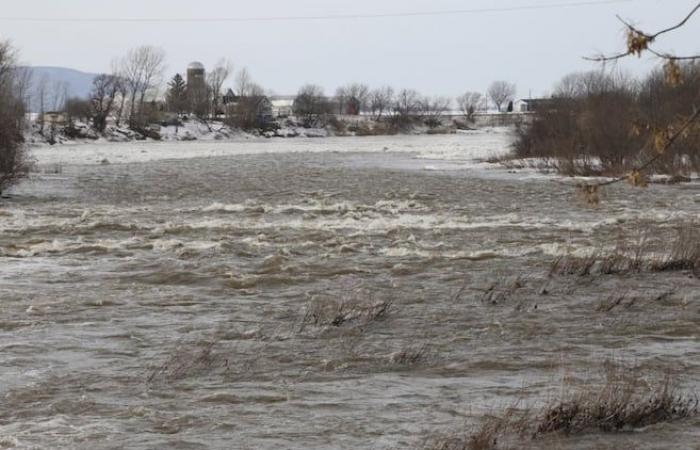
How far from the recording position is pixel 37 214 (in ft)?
75.0

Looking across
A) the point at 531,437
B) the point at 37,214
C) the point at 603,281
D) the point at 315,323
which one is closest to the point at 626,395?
the point at 531,437

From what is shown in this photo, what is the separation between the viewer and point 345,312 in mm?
10805

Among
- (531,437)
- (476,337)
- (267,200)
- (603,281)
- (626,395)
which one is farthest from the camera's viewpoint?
(267,200)

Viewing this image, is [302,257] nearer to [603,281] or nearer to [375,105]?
[603,281]

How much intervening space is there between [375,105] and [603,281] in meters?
173

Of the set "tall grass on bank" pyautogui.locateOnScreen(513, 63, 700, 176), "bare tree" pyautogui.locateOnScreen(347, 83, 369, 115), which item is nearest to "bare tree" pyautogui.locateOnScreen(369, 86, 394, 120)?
"bare tree" pyautogui.locateOnScreen(347, 83, 369, 115)

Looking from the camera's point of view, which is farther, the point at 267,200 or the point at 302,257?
the point at 267,200

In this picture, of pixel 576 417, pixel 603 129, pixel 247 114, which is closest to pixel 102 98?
pixel 247 114

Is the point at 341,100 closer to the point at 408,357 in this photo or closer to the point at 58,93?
the point at 58,93

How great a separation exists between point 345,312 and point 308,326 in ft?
2.04

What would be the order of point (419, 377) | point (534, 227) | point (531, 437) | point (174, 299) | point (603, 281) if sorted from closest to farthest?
point (531, 437)
point (419, 377)
point (174, 299)
point (603, 281)
point (534, 227)

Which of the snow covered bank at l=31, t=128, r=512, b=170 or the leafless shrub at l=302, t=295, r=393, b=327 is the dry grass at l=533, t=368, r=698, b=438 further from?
the snow covered bank at l=31, t=128, r=512, b=170

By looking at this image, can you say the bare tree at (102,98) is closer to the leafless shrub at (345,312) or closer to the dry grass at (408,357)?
the leafless shrub at (345,312)

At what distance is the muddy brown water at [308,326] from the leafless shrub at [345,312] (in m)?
0.10
